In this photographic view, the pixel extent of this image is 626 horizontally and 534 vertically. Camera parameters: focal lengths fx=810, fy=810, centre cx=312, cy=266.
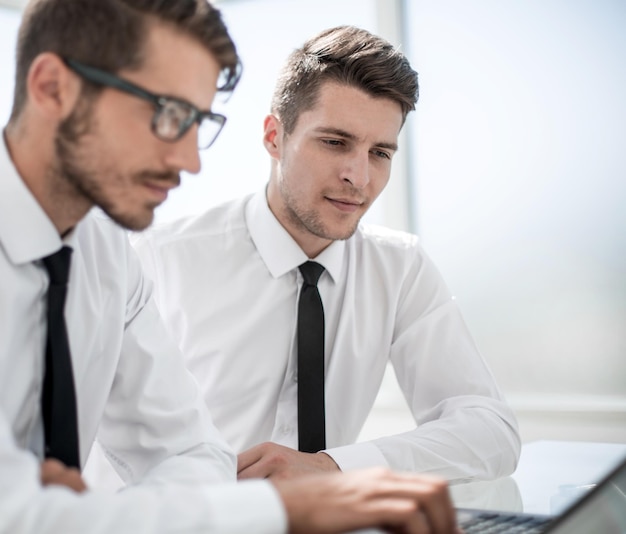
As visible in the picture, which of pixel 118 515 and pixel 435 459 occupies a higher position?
pixel 118 515

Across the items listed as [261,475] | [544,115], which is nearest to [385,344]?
[261,475]

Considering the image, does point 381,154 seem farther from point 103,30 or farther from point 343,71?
point 103,30

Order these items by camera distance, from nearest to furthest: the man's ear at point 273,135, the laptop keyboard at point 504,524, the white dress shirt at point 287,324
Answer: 1. the laptop keyboard at point 504,524
2. the white dress shirt at point 287,324
3. the man's ear at point 273,135

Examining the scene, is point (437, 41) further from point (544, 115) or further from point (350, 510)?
point (350, 510)

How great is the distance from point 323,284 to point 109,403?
2.58 ft

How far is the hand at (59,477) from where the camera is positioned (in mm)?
989

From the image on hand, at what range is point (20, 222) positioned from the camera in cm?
121

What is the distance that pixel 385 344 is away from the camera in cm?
223

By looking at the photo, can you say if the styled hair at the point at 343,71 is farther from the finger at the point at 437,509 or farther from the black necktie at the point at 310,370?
the finger at the point at 437,509

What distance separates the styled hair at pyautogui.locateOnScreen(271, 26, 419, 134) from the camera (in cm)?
213

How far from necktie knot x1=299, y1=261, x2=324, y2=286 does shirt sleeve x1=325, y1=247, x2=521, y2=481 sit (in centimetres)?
27

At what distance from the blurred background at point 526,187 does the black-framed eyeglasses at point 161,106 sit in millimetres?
2445

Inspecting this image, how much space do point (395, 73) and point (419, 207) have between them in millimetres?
1560

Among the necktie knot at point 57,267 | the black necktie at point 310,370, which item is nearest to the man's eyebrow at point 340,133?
the black necktie at point 310,370
